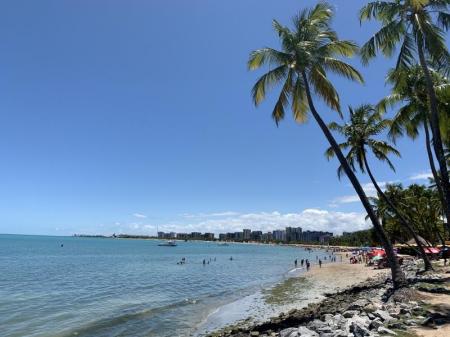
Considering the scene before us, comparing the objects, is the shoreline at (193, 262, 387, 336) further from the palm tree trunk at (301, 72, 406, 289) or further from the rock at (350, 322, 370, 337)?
the rock at (350, 322, 370, 337)

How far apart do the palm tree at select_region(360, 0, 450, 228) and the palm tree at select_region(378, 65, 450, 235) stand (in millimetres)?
1667

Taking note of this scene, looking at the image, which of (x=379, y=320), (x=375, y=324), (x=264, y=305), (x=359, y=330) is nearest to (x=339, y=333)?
(x=359, y=330)

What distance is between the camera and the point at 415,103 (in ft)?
71.0

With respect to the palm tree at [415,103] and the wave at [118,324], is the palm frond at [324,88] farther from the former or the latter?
the wave at [118,324]

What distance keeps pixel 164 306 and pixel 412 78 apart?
20.4 metres

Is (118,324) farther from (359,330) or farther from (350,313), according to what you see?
(359,330)

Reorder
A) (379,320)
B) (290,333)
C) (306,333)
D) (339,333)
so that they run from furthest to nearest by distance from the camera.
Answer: (290,333)
(306,333)
(379,320)
(339,333)

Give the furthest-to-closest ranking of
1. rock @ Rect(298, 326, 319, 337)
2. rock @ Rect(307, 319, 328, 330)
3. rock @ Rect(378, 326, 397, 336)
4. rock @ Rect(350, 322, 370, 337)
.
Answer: rock @ Rect(307, 319, 328, 330) → rock @ Rect(298, 326, 319, 337) → rock @ Rect(350, 322, 370, 337) → rock @ Rect(378, 326, 397, 336)

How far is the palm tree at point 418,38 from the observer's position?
1509 cm

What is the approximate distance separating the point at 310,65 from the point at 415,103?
7.20 m

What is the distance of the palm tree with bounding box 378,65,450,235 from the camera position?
1970 centimetres

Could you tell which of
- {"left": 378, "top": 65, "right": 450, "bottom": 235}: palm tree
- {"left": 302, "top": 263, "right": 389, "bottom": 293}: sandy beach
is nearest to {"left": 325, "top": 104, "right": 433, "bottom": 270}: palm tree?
{"left": 378, "top": 65, "right": 450, "bottom": 235}: palm tree

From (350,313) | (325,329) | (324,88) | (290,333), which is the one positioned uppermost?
(324,88)

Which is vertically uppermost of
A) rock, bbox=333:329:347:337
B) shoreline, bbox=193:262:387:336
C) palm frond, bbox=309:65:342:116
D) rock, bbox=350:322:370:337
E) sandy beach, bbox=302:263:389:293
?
palm frond, bbox=309:65:342:116
